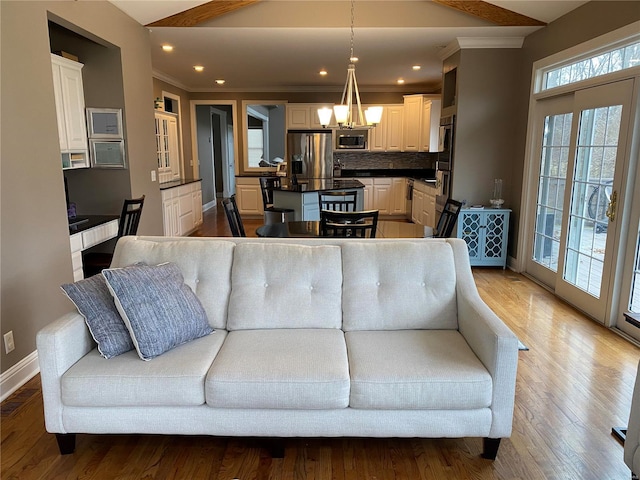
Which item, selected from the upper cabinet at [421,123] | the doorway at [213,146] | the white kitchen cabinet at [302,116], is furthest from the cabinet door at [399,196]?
the doorway at [213,146]

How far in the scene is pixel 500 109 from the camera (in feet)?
17.6

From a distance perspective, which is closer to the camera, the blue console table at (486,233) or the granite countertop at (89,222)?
the granite countertop at (89,222)

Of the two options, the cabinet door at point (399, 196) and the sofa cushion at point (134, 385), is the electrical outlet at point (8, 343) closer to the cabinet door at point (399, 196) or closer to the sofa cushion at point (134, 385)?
the sofa cushion at point (134, 385)

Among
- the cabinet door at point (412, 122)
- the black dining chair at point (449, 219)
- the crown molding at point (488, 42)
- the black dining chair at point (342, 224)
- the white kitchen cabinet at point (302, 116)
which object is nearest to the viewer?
the black dining chair at point (342, 224)

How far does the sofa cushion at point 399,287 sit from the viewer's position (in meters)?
2.44

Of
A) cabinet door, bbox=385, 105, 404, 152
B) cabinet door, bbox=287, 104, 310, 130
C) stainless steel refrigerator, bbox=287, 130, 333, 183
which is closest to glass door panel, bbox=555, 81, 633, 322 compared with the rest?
cabinet door, bbox=385, 105, 404, 152

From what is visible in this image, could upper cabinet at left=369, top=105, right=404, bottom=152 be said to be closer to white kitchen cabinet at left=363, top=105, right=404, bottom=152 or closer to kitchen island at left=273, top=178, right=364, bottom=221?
white kitchen cabinet at left=363, top=105, right=404, bottom=152

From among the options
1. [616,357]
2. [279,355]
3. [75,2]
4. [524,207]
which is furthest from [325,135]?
[279,355]

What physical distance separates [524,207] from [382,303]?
343 cm

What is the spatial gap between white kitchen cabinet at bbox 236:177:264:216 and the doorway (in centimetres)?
68

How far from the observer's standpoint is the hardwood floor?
1.99 m

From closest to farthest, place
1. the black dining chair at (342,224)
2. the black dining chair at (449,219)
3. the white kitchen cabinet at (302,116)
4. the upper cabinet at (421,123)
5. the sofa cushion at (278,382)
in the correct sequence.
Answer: the sofa cushion at (278,382)
the black dining chair at (342,224)
the black dining chair at (449,219)
the upper cabinet at (421,123)
the white kitchen cabinet at (302,116)

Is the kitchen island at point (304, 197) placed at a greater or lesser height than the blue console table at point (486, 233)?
greater

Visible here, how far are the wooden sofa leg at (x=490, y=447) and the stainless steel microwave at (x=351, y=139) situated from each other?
24.7 ft
